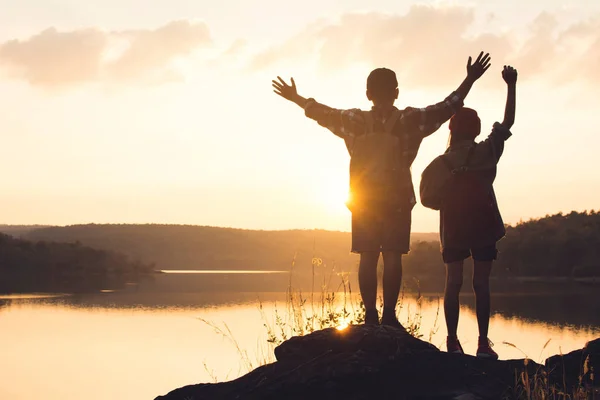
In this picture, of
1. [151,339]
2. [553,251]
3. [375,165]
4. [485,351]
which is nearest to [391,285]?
[485,351]

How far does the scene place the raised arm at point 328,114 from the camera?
228 inches

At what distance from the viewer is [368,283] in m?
5.58

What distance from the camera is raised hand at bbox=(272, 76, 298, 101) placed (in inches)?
245

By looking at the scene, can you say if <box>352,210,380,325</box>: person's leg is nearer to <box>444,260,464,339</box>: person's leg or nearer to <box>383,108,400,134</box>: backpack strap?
<box>444,260,464,339</box>: person's leg

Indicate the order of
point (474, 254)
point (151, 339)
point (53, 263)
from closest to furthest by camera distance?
point (474, 254) → point (151, 339) → point (53, 263)

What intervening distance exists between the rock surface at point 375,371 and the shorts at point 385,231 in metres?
0.76

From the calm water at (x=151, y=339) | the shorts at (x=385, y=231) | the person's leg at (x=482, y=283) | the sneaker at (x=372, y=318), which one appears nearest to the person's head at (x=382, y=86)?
the shorts at (x=385, y=231)

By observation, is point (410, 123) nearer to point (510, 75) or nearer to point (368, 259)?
point (510, 75)

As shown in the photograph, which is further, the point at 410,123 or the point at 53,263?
the point at 53,263

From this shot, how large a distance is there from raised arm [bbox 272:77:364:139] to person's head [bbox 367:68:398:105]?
20cm

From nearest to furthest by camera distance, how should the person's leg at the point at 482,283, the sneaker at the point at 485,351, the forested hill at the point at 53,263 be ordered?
the sneaker at the point at 485,351
the person's leg at the point at 482,283
the forested hill at the point at 53,263

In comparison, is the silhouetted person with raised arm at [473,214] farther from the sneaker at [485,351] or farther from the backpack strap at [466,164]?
the sneaker at [485,351]

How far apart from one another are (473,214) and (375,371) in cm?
171

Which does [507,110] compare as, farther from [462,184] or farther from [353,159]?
[353,159]
